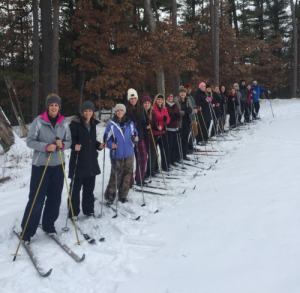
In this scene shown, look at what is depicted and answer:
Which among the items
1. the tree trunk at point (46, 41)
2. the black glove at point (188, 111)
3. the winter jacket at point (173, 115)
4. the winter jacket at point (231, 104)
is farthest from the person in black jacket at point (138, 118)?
the winter jacket at point (231, 104)

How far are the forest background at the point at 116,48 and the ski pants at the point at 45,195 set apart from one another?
735cm

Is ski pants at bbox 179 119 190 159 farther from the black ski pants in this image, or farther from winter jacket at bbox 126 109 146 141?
winter jacket at bbox 126 109 146 141

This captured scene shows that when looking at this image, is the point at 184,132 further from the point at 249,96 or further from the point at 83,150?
the point at 249,96

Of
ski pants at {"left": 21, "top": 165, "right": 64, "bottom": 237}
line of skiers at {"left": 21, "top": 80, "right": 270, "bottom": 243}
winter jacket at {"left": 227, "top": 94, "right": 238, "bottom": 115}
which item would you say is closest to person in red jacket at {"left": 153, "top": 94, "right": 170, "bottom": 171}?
line of skiers at {"left": 21, "top": 80, "right": 270, "bottom": 243}

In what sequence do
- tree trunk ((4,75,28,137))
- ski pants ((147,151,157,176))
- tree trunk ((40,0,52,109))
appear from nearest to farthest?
ski pants ((147,151,157,176))
tree trunk ((4,75,28,137))
tree trunk ((40,0,52,109))

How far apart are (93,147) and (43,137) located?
907 millimetres

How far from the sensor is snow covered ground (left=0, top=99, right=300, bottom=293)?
275 centimetres

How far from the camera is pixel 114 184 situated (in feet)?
16.2

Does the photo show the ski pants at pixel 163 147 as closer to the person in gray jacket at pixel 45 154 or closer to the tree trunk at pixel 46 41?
the person in gray jacket at pixel 45 154

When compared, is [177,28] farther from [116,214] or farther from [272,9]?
[272,9]

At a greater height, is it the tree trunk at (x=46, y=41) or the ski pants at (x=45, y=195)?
the tree trunk at (x=46, y=41)

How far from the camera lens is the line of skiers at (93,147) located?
11.9 ft

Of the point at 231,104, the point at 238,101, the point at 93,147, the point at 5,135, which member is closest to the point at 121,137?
the point at 93,147

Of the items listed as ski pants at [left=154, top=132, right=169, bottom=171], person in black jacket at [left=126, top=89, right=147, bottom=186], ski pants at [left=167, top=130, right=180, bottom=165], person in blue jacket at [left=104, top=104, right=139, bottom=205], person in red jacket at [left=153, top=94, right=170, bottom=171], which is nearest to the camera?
person in blue jacket at [left=104, top=104, right=139, bottom=205]
